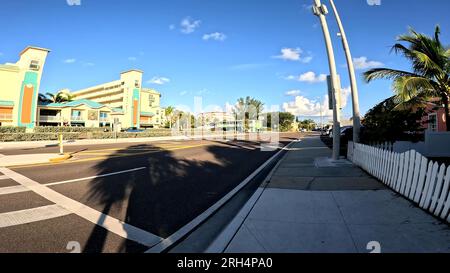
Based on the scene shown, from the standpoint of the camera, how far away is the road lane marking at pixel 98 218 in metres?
4.25

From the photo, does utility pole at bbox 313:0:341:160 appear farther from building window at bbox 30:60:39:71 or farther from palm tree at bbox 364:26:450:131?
building window at bbox 30:60:39:71

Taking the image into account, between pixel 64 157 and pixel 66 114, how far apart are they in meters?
50.2

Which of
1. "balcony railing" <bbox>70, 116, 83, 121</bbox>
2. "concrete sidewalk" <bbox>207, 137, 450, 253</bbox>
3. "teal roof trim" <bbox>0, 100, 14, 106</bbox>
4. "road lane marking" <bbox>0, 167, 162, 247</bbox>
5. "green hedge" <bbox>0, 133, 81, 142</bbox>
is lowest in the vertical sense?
"road lane marking" <bbox>0, 167, 162, 247</bbox>

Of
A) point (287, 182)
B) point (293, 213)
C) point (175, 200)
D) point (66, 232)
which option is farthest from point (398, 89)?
point (66, 232)

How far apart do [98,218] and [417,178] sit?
6197 mm

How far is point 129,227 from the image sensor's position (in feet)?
15.4

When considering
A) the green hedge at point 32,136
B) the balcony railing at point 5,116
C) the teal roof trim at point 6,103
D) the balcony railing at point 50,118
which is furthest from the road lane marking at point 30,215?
the balcony railing at point 50,118

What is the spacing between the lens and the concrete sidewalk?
3754 millimetres

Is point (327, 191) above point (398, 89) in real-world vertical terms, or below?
below

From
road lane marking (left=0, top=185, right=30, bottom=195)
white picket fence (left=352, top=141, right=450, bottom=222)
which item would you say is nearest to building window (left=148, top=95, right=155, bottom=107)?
road lane marking (left=0, top=185, right=30, bottom=195)

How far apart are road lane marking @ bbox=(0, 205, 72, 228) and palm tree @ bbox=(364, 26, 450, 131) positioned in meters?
13.4
